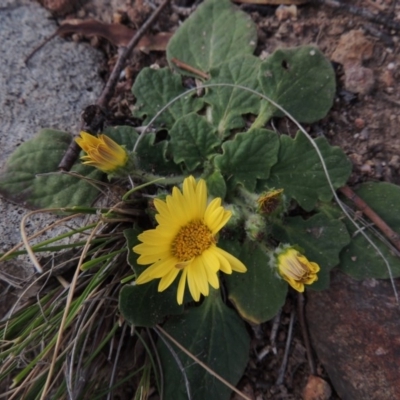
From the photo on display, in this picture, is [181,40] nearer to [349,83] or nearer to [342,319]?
[349,83]

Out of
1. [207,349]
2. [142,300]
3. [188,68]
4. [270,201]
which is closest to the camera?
[270,201]

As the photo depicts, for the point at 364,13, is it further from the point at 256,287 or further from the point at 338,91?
the point at 256,287

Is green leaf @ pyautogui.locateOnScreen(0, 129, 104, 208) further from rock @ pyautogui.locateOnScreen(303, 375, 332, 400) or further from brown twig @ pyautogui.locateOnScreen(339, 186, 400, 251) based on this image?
rock @ pyautogui.locateOnScreen(303, 375, 332, 400)

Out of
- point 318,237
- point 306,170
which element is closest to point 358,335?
point 318,237

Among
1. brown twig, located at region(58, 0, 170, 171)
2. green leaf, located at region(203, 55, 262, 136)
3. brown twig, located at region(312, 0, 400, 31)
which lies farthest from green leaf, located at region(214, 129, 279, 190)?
brown twig, located at region(312, 0, 400, 31)

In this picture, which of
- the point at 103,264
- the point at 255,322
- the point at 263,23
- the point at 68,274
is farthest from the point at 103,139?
the point at 263,23
